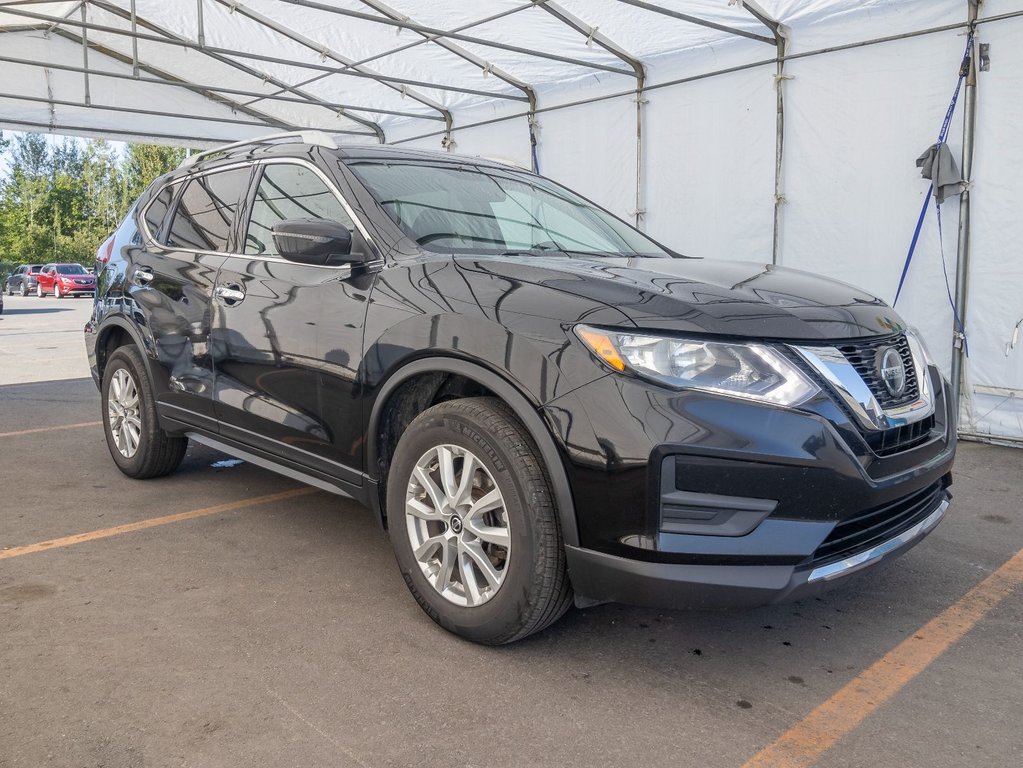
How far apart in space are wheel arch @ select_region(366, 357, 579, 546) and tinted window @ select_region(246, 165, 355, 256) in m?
0.74

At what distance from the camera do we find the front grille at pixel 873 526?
7.90 feet

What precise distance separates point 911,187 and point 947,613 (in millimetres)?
4533

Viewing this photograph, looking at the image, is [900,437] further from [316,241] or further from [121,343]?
[121,343]

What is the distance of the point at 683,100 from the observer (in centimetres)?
849

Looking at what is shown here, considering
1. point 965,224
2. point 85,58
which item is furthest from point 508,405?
point 85,58

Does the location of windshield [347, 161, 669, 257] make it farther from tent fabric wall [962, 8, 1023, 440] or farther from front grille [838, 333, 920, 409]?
tent fabric wall [962, 8, 1023, 440]

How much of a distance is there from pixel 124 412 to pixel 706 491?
3.53 m

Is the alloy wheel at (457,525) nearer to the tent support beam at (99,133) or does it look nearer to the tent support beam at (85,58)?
the tent support beam at (85,58)

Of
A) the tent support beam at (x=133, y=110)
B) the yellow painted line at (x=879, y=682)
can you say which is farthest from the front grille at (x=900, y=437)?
the tent support beam at (x=133, y=110)

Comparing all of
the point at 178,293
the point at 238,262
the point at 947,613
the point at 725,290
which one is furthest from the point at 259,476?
the point at 947,613

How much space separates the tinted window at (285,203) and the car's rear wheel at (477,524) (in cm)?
103

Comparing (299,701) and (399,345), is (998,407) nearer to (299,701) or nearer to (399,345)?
(399,345)

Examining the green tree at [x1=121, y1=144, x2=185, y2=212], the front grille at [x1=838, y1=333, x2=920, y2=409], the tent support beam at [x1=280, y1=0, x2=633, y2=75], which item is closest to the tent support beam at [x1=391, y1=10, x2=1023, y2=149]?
the tent support beam at [x1=280, y1=0, x2=633, y2=75]

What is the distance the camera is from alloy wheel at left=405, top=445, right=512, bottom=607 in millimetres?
2617
